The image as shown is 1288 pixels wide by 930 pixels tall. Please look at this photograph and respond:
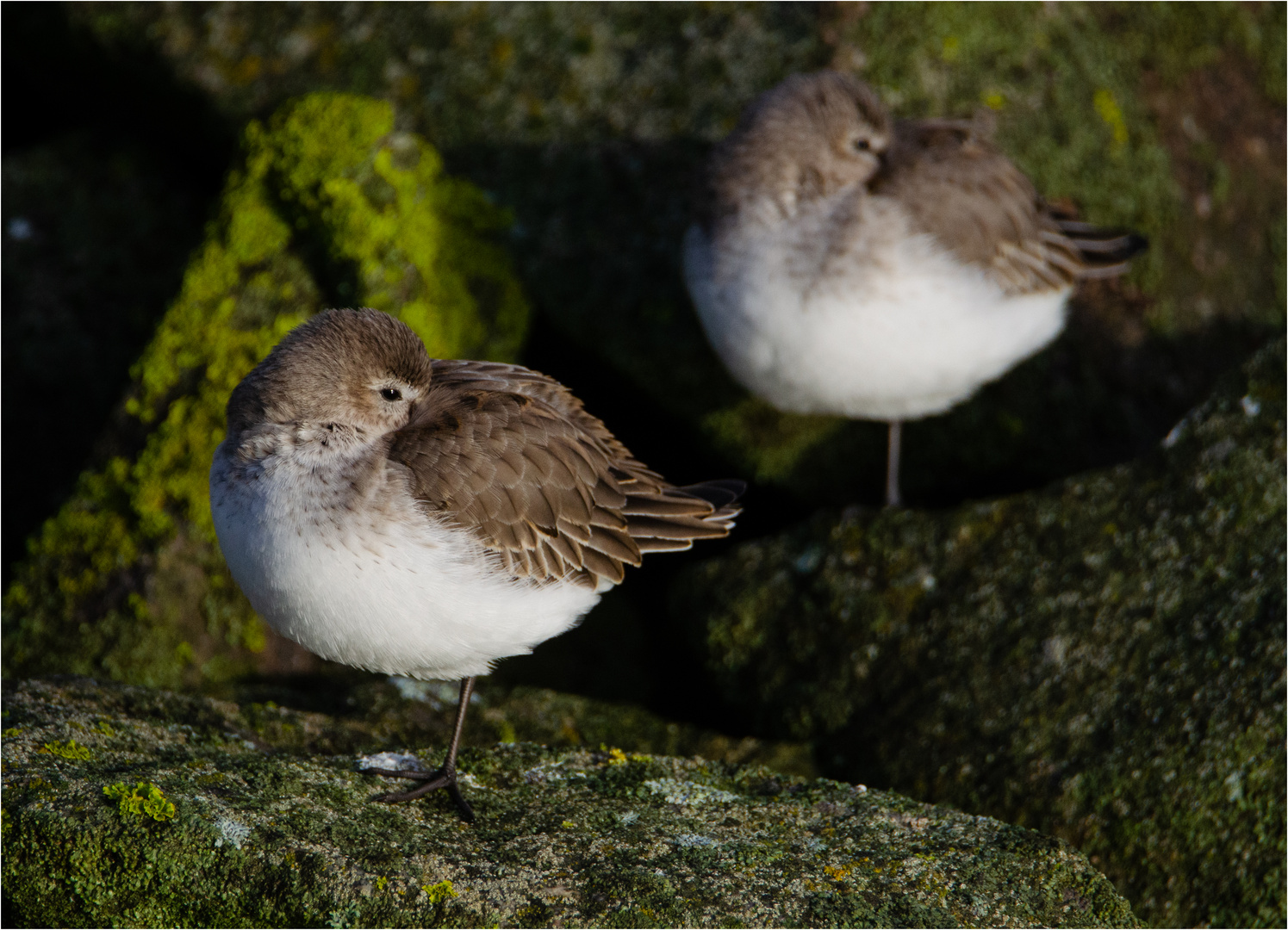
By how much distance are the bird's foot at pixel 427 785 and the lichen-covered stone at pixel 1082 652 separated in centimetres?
206

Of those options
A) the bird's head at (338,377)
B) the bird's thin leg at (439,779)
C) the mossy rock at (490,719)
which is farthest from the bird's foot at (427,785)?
the bird's head at (338,377)

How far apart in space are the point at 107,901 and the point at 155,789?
379 millimetres

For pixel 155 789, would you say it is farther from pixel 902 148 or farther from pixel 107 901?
pixel 902 148

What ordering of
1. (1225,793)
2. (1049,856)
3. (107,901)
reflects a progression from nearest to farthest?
(107,901) < (1049,856) < (1225,793)

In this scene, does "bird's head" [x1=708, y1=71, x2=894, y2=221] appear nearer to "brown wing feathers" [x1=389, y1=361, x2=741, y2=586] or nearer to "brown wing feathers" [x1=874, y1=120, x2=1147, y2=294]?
"brown wing feathers" [x1=874, y1=120, x2=1147, y2=294]

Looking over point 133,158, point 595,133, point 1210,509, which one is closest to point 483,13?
point 595,133

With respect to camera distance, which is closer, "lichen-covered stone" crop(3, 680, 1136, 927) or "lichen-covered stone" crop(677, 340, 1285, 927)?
"lichen-covered stone" crop(3, 680, 1136, 927)

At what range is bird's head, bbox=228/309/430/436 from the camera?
4.68m

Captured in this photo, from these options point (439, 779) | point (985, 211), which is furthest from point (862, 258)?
point (439, 779)

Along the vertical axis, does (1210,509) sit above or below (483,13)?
below

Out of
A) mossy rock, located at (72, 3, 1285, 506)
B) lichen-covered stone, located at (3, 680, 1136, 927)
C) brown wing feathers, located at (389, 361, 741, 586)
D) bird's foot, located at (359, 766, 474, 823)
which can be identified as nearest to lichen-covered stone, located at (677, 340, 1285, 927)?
lichen-covered stone, located at (3, 680, 1136, 927)

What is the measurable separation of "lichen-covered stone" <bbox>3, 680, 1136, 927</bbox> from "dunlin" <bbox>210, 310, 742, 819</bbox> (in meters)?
0.41

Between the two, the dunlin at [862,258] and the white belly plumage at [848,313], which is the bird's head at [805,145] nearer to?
the dunlin at [862,258]

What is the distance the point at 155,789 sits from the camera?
401 centimetres
